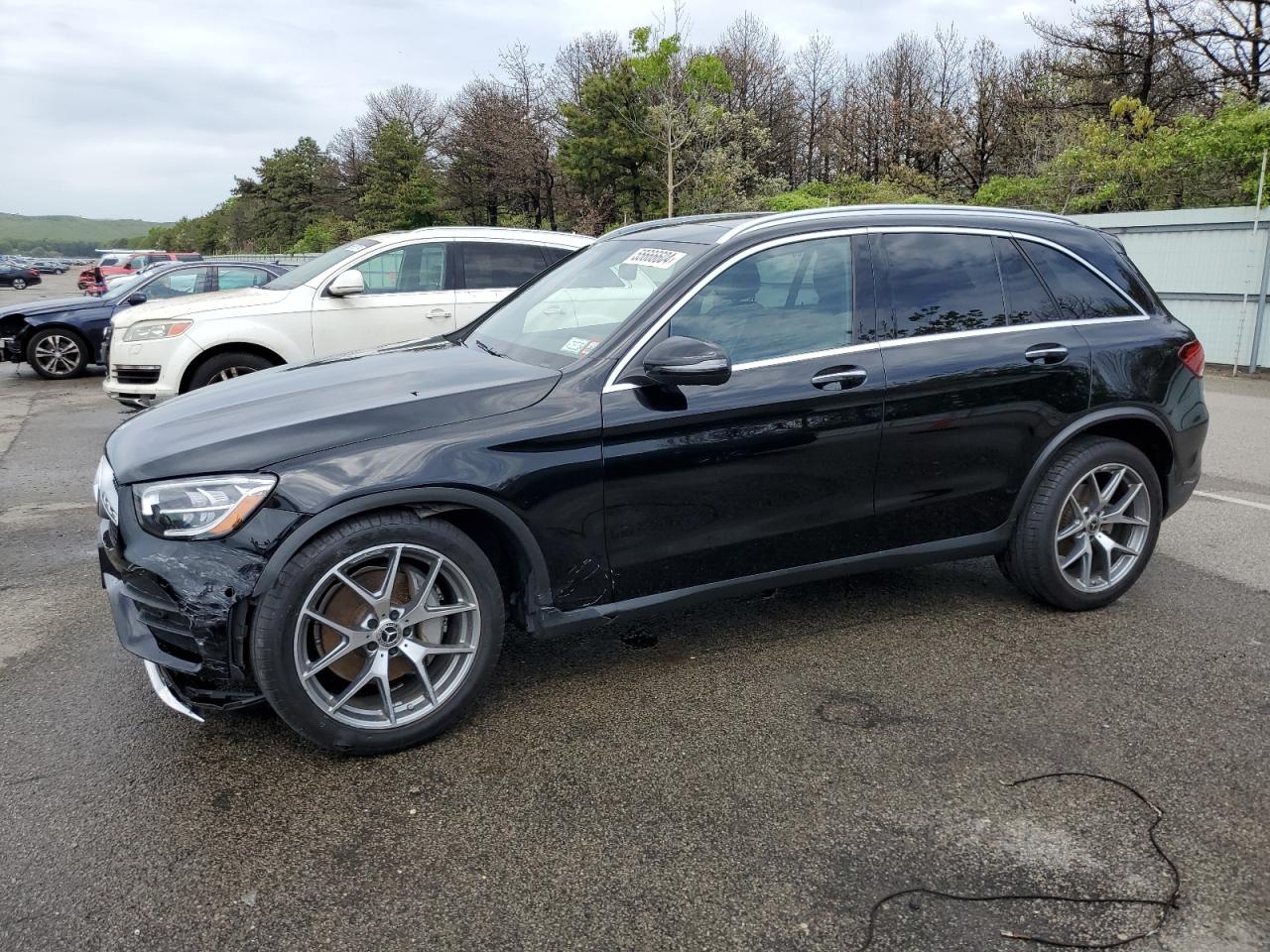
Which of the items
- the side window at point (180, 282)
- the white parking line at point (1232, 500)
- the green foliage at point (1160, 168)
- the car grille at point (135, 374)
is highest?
the green foliage at point (1160, 168)

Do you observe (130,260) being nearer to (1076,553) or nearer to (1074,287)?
(1074,287)

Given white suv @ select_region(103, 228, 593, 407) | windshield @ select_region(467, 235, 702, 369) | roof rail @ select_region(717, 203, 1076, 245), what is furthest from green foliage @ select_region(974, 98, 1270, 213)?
windshield @ select_region(467, 235, 702, 369)

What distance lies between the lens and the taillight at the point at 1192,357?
15.0 ft

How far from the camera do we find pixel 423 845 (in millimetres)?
2777

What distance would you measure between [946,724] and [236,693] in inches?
94.4

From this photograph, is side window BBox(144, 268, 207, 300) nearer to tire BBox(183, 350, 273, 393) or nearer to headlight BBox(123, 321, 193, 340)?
headlight BBox(123, 321, 193, 340)

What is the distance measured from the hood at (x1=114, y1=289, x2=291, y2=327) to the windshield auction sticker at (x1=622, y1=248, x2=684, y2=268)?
18.5 feet

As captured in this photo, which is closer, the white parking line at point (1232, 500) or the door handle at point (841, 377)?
the door handle at point (841, 377)

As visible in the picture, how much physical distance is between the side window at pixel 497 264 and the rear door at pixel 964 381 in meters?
5.49

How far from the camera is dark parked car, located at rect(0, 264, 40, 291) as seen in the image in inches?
2201

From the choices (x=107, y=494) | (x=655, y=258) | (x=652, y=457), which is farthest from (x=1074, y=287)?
(x=107, y=494)

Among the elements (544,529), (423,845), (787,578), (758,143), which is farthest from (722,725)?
(758,143)

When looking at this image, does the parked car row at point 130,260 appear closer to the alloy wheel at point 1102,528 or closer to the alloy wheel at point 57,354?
the alloy wheel at point 57,354

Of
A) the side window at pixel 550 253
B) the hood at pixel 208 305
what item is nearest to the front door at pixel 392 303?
the hood at pixel 208 305
